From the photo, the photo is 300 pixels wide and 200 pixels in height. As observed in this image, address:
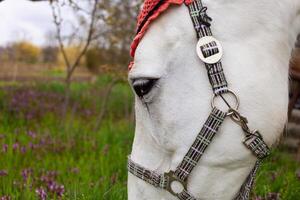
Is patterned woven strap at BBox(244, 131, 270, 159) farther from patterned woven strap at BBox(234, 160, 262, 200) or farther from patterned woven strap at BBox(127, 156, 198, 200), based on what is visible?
patterned woven strap at BBox(127, 156, 198, 200)

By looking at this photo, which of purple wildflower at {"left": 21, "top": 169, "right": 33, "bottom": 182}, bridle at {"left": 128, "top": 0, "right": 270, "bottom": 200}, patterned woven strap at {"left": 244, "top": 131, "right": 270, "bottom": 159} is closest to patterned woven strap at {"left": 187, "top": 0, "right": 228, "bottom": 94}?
bridle at {"left": 128, "top": 0, "right": 270, "bottom": 200}

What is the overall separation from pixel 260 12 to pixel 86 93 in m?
9.30

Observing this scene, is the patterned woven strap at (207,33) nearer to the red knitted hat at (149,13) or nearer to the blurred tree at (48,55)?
the red knitted hat at (149,13)

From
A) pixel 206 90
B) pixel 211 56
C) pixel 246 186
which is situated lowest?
pixel 246 186

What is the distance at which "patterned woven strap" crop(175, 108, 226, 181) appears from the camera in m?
1.76

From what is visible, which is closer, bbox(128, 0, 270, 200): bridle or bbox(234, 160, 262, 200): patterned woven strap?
bbox(128, 0, 270, 200): bridle

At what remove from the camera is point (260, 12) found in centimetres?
190

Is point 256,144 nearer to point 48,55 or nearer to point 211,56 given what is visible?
point 211,56

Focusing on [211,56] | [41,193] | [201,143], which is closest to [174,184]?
[201,143]

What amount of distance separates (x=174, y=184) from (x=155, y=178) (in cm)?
8

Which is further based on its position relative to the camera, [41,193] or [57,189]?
[57,189]

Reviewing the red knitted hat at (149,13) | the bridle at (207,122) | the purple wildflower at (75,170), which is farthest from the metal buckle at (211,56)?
the purple wildflower at (75,170)

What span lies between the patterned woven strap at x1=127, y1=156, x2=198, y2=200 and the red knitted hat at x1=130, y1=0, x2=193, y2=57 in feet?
1.56

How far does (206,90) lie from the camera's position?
70.0 inches
